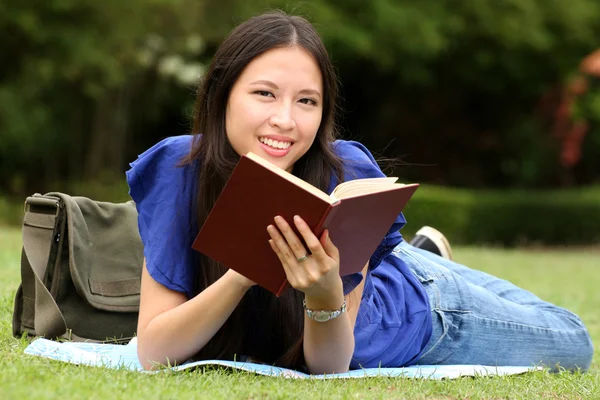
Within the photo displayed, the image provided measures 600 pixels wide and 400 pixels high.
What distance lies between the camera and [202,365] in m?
2.87

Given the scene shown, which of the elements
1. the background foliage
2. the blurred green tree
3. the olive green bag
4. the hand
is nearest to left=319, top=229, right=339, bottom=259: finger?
the hand

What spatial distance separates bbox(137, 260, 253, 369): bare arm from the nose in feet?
1.58

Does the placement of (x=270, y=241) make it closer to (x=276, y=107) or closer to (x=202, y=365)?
(x=276, y=107)

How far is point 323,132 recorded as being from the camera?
9.58ft

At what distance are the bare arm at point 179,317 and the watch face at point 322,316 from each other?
239 mm

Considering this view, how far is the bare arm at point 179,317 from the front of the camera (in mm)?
2582

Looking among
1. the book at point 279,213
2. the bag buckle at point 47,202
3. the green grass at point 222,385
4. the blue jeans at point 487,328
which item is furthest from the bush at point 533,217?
the book at point 279,213

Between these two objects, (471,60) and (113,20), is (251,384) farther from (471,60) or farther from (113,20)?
(471,60)

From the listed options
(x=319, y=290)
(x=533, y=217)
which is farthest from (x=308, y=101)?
(x=533, y=217)

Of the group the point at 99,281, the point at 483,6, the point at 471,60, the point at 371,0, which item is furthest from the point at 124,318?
the point at 471,60

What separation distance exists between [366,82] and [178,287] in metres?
15.9

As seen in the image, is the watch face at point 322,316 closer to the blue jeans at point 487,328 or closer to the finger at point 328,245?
the finger at point 328,245

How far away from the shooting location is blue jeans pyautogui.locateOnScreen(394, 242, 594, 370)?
334 cm

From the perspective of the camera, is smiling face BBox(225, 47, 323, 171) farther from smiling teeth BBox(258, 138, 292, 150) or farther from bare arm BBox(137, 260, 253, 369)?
bare arm BBox(137, 260, 253, 369)
